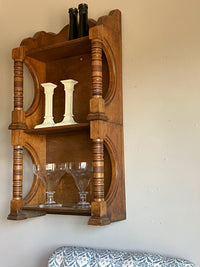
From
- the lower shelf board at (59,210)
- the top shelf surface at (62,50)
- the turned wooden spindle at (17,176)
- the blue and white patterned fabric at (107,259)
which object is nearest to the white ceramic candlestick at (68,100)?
the top shelf surface at (62,50)

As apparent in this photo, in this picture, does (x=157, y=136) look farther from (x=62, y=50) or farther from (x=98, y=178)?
(x=62, y=50)

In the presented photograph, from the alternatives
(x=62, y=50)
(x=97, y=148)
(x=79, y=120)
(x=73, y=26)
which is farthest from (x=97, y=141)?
(x=73, y=26)

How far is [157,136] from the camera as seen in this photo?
1.89 metres

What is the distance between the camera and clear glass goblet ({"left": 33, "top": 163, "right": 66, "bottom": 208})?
6.64ft

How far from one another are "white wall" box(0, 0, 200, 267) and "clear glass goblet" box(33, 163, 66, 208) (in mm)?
161

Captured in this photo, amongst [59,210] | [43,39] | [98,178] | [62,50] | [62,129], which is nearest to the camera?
[98,178]

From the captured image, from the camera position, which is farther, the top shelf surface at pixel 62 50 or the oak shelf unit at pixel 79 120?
the top shelf surface at pixel 62 50

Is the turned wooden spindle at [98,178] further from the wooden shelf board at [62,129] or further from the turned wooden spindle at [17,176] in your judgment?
the turned wooden spindle at [17,176]

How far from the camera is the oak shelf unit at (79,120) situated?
179 cm

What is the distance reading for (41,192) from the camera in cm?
219

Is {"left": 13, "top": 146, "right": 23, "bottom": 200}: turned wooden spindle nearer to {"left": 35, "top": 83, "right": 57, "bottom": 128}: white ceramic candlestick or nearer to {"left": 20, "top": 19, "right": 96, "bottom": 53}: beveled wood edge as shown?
{"left": 35, "top": 83, "right": 57, "bottom": 128}: white ceramic candlestick

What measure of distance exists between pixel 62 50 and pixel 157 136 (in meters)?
0.69

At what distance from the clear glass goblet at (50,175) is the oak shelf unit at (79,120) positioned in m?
0.07

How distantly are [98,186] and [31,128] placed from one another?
612mm
